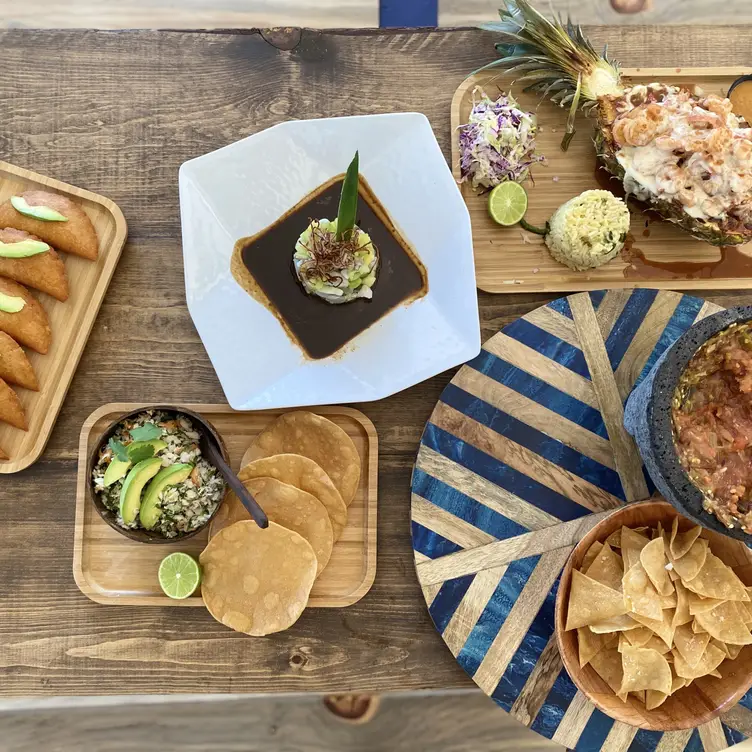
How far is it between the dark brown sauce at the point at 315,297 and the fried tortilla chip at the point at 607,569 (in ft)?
3.22

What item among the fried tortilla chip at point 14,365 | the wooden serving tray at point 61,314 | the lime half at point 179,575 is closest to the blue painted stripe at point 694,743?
the lime half at point 179,575

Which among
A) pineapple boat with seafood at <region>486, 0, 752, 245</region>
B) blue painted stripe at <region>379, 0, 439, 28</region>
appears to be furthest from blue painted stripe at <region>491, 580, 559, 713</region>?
blue painted stripe at <region>379, 0, 439, 28</region>

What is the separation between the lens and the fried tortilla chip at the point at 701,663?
69.0 inches

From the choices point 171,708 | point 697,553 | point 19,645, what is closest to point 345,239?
point 697,553

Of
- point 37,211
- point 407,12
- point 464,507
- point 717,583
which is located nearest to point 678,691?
point 717,583

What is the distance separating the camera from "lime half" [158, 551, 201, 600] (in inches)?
74.9

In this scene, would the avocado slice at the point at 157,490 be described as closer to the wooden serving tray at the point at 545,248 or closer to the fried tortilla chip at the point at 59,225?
the fried tortilla chip at the point at 59,225

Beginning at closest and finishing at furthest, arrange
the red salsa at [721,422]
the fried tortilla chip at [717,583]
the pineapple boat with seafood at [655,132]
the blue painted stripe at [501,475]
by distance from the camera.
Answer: the red salsa at [721,422] → the fried tortilla chip at [717,583] → the pineapple boat with seafood at [655,132] → the blue painted stripe at [501,475]

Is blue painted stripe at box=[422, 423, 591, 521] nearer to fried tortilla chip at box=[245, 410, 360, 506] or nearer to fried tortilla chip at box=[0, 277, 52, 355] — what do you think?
fried tortilla chip at box=[245, 410, 360, 506]

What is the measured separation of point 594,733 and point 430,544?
77 cm

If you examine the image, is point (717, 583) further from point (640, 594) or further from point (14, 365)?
point (14, 365)

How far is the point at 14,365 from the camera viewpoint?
1965 millimetres

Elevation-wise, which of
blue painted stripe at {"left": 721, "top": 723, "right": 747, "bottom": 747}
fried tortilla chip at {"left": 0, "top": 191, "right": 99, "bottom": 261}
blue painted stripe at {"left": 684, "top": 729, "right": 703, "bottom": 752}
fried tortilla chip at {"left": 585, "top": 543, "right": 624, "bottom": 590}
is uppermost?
fried tortilla chip at {"left": 0, "top": 191, "right": 99, "bottom": 261}

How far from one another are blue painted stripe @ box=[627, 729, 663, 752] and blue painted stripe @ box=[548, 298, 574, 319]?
133 centimetres
